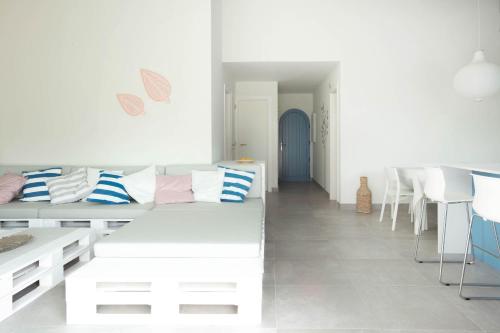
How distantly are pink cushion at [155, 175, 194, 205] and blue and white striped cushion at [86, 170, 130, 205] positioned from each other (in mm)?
342

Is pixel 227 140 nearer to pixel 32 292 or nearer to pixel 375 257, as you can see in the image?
pixel 375 257

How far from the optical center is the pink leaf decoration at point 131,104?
13.9 feet

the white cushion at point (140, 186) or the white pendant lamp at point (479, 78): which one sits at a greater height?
the white pendant lamp at point (479, 78)

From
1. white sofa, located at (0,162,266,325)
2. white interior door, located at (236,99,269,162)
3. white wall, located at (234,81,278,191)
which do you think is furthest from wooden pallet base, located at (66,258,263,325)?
white interior door, located at (236,99,269,162)

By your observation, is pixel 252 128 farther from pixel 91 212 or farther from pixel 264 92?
pixel 91 212

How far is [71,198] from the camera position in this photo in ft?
11.8

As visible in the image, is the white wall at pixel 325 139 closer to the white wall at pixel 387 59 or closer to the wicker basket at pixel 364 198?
the white wall at pixel 387 59

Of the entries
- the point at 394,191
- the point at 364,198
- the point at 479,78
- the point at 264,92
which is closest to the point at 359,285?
the point at 394,191

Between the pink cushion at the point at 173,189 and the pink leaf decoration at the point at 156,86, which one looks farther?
the pink leaf decoration at the point at 156,86

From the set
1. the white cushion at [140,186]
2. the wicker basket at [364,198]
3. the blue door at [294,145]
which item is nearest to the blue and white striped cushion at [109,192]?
the white cushion at [140,186]

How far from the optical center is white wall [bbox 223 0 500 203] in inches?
211

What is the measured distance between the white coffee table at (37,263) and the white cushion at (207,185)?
3.64 feet

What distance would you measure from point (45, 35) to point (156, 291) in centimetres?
372

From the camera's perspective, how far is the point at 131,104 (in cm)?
426
